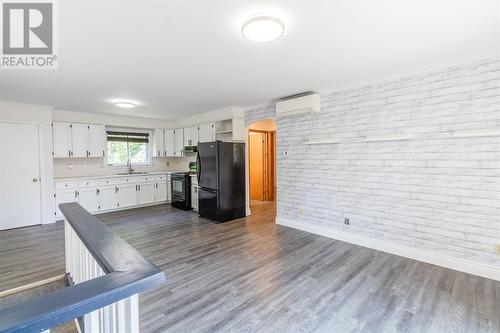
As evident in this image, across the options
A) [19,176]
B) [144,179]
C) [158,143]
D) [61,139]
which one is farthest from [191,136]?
[19,176]

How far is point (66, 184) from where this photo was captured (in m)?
5.20

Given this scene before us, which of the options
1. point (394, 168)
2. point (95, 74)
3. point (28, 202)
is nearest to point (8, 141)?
point (28, 202)

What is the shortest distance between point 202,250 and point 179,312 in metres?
1.34

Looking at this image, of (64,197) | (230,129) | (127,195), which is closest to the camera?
(64,197)

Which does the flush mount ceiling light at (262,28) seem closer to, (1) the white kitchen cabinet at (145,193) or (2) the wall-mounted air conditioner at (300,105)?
(2) the wall-mounted air conditioner at (300,105)

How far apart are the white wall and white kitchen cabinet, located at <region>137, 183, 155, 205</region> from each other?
1.80 m

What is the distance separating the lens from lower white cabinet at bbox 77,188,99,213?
540 cm

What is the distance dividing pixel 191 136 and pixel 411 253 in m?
5.24

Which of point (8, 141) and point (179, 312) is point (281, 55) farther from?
point (8, 141)

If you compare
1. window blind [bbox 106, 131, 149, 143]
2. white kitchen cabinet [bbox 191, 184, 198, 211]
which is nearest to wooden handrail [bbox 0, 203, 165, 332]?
white kitchen cabinet [bbox 191, 184, 198, 211]

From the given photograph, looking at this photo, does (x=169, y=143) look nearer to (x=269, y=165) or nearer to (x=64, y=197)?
(x=64, y=197)

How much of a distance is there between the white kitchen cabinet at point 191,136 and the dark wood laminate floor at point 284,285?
9.15ft

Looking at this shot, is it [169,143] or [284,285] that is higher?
[169,143]

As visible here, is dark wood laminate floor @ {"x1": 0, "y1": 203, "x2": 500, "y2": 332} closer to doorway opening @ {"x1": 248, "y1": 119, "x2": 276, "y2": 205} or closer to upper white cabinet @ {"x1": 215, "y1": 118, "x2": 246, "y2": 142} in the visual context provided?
upper white cabinet @ {"x1": 215, "y1": 118, "x2": 246, "y2": 142}
